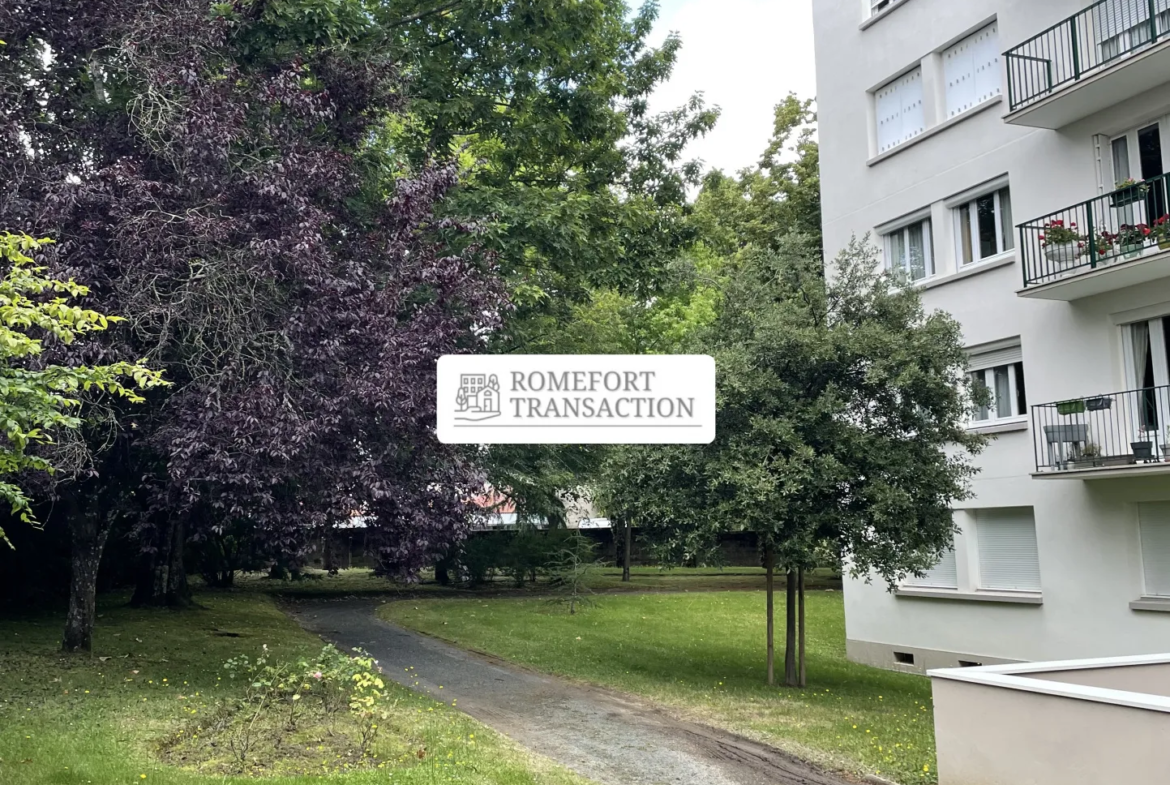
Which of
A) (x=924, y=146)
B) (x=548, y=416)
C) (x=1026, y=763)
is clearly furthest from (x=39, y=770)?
(x=924, y=146)

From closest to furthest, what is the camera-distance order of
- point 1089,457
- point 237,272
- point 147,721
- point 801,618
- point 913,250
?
1. point 147,721
2. point 237,272
3. point 1089,457
4. point 801,618
5. point 913,250

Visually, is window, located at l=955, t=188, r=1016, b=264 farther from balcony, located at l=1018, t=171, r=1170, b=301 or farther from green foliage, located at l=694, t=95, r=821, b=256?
green foliage, located at l=694, t=95, r=821, b=256

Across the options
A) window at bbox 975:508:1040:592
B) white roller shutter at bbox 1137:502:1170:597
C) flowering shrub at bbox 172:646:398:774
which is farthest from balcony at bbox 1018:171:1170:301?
flowering shrub at bbox 172:646:398:774

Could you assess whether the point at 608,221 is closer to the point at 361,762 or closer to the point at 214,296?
the point at 214,296

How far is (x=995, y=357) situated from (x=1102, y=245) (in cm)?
342

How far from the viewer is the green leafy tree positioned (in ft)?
45.1

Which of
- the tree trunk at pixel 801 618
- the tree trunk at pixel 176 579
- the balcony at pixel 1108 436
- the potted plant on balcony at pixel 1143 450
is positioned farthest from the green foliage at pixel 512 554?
the potted plant on balcony at pixel 1143 450

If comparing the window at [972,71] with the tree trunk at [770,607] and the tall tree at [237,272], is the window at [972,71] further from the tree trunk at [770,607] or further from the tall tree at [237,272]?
the tall tree at [237,272]

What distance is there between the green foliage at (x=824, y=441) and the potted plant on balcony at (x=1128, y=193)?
3417mm

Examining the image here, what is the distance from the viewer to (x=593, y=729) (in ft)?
39.4

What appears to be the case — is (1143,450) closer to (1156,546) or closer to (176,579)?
(1156,546)

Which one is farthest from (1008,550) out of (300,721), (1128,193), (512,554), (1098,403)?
(512,554)

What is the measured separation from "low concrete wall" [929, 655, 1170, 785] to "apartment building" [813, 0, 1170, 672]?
595 cm

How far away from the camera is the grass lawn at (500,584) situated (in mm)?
34344
